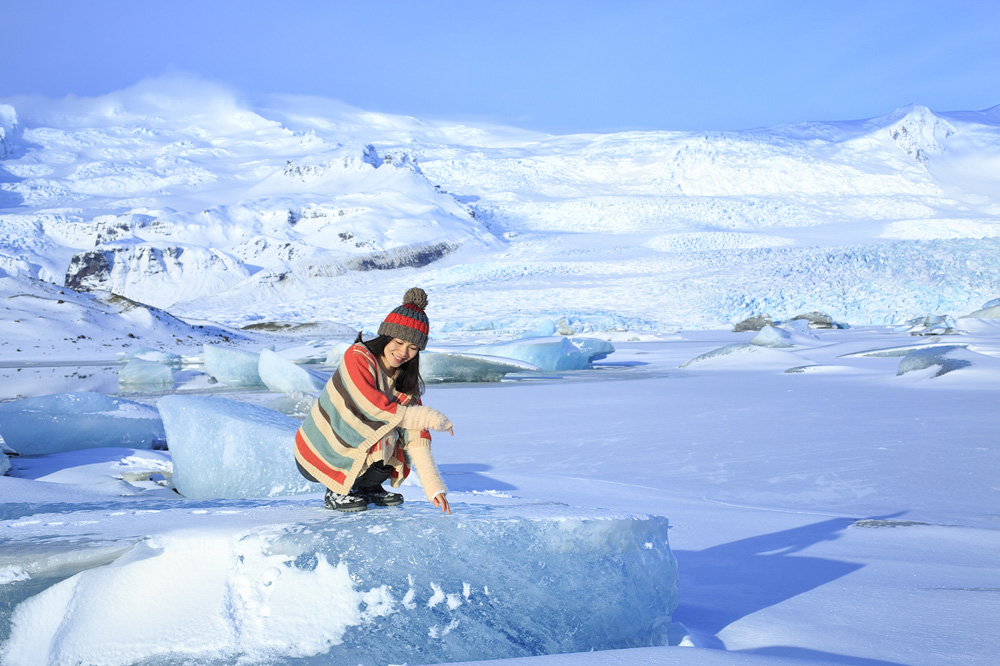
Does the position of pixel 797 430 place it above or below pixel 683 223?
below

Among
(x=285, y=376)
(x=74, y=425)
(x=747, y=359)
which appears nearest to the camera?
(x=74, y=425)

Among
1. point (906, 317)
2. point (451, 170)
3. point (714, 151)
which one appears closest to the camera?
point (906, 317)

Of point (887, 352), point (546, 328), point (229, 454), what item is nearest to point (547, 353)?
point (887, 352)

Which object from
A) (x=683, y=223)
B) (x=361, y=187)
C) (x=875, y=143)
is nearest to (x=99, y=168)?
(x=361, y=187)

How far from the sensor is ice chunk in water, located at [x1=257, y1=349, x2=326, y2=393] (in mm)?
5730

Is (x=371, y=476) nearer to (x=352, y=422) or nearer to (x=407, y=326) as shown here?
(x=352, y=422)

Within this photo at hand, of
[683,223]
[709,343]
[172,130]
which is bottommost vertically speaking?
[709,343]

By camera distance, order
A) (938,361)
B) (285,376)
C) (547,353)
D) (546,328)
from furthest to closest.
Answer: (546,328) < (547,353) < (285,376) < (938,361)

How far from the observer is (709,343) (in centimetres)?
1199

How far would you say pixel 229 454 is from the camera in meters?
2.46

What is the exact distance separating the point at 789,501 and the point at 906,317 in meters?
13.8

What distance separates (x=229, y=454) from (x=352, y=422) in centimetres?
112

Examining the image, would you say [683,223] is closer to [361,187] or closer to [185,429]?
[361,187]

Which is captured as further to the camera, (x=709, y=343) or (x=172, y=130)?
(x=172, y=130)
